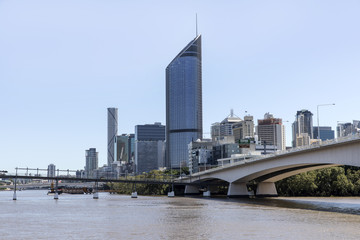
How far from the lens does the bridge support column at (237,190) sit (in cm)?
11769

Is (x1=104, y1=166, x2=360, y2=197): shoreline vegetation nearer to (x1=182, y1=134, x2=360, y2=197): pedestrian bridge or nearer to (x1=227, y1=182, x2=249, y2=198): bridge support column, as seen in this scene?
(x1=182, y1=134, x2=360, y2=197): pedestrian bridge

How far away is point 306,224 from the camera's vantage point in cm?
4697

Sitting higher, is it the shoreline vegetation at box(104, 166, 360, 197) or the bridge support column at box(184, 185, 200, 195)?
the shoreline vegetation at box(104, 166, 360, 197)

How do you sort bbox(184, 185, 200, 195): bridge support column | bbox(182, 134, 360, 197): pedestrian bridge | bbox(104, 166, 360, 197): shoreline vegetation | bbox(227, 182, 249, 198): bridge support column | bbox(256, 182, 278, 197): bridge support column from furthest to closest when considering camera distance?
bbox(184, 185, 200, 195): bridge support column < bbox(256, 182, 278, 197): bridge support column < bbox(227, 182, 249, 198): bridge support column < bbox(104, 166, 360, 197): shoreline vegetation < bbox(182, 134, 360, 197): pedestrian bridge

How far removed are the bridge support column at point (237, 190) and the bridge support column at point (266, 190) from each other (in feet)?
10.8

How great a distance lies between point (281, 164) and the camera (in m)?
89.6

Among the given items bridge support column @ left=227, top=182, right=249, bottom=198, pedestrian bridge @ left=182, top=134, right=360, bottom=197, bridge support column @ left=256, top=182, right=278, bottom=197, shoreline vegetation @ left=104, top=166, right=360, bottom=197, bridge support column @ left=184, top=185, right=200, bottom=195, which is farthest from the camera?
bridge support column @ left=184, top=185, right=200, bottom=195

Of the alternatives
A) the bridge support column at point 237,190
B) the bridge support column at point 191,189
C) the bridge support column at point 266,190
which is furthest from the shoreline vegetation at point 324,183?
the bridge support column at point 191,189

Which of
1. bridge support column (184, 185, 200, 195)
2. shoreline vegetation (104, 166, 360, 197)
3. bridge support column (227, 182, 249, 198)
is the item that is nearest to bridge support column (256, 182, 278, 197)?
bridge support column (227, 182, 249, 198)

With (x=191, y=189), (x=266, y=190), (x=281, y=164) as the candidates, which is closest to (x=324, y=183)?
(x=266, y=190)

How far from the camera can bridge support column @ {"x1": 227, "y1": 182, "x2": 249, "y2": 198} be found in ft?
386

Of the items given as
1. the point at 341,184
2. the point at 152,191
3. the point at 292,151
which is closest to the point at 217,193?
the point at 152,191

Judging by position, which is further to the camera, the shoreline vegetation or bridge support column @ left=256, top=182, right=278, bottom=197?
bridge support column @ left=256, top=182, right=278, bottom=197

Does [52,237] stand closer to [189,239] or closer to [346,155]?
[189,239]
